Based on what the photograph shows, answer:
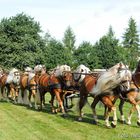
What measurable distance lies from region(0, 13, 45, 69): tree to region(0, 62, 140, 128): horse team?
33258 mm

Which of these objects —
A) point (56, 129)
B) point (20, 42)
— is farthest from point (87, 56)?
point (56, 129)

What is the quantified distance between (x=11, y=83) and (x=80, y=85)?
798 centimetres

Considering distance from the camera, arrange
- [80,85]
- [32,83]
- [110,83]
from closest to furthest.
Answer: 1. [110,83]
2. [80,85]
3. [32,83]

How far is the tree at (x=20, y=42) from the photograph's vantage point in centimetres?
5928

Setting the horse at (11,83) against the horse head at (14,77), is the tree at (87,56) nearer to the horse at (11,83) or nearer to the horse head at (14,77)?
the horse at (11,83)

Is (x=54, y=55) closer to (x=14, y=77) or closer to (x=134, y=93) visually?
(x=14, y=77)

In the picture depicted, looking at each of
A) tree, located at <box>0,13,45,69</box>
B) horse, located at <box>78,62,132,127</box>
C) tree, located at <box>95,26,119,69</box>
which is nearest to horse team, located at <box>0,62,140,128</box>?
horse, located at <box>78,62,132,127</box>

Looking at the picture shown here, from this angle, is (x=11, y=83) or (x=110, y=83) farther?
(x=11, y=83)

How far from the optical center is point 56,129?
13.8 m

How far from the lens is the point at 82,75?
17.6 metres

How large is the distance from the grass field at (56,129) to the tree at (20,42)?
4218cm

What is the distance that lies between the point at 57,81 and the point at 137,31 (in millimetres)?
80024

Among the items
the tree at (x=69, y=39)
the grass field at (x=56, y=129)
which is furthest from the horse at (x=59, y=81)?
the tree at (x=69, y=39)

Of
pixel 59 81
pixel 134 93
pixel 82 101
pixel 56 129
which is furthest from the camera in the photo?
pixel 59 81
